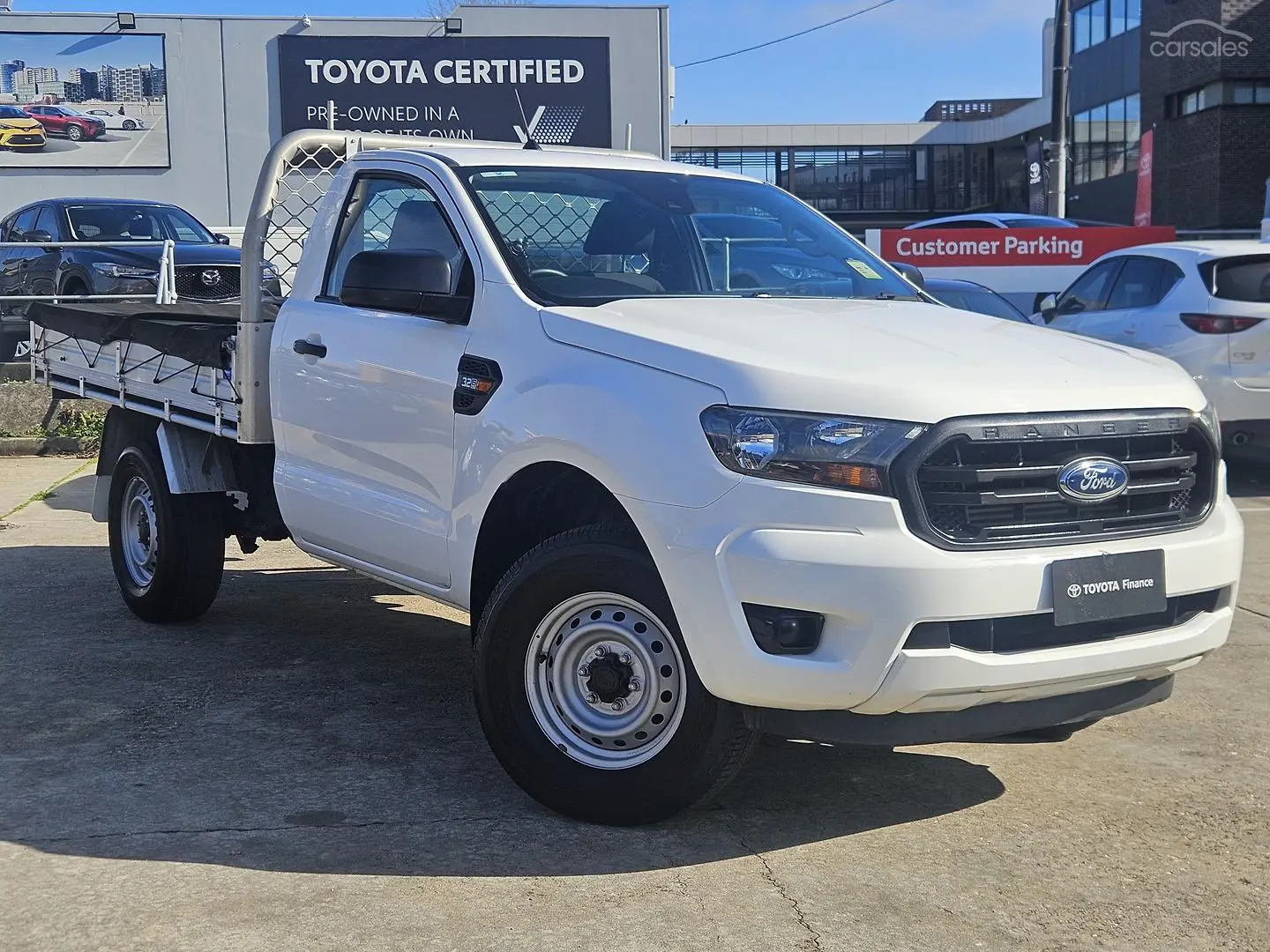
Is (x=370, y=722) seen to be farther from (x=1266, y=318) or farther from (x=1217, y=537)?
(x=1266, y=318)

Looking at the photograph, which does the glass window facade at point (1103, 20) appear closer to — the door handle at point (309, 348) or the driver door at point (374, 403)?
the driver door at point (374, 403)

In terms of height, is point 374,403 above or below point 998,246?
below

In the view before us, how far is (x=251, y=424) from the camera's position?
555 centimetres

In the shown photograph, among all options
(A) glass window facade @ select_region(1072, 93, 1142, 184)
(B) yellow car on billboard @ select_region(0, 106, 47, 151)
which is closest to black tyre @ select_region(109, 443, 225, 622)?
(B) yellow car on billboard @ select_region(0, 106, 47, 151)

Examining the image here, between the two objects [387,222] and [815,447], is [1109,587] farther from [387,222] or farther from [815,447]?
[387,222]

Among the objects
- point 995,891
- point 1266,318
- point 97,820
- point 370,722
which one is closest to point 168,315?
point 370,722

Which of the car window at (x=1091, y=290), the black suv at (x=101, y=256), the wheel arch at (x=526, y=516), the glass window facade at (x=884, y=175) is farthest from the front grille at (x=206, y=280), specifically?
the glass window facade at (x=884, y=175)

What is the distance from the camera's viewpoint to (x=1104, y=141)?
39.8m

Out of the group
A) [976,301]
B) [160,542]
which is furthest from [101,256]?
Result: [160,542]

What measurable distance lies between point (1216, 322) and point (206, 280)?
320 inches

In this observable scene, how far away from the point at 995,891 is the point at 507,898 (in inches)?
47.7

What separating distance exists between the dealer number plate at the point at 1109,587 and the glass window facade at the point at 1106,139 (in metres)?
36.5

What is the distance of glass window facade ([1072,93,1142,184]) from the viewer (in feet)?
124

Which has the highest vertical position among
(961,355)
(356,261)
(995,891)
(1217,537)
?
(356,261)
